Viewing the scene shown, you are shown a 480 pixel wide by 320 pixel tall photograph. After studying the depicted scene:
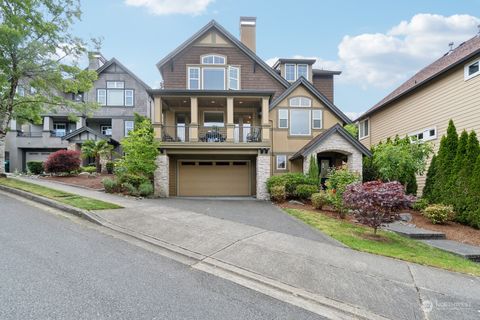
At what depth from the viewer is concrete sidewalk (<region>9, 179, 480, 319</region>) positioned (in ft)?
13.6

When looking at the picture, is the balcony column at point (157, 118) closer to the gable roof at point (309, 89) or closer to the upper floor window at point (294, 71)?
the gable roof at point (309, 89)

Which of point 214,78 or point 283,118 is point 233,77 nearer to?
point 214,78

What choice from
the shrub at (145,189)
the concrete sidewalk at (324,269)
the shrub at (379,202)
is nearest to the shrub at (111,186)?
the shrub at (145,189)

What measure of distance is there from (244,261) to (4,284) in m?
3.82

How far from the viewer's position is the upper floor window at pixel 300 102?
16969 millimetres

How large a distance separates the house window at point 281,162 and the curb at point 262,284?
11.3 metres

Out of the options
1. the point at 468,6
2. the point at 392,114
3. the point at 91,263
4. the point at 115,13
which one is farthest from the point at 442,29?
the point at 91,263

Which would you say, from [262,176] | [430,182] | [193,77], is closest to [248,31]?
[193,77]

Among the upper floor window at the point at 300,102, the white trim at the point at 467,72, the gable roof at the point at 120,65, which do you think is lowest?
the upper floor window at the point at 300,102

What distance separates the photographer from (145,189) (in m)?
13.5

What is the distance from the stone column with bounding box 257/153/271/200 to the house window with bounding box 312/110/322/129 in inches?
162

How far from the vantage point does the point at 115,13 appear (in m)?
12.0

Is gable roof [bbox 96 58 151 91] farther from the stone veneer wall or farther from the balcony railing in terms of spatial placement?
the stone veneer wall

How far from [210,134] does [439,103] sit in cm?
1234
